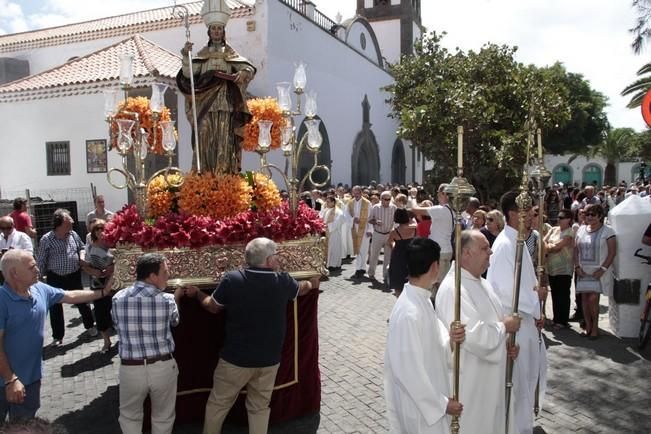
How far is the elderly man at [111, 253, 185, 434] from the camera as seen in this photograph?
3891 millimetres

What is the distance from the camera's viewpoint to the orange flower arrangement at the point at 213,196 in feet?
17.0

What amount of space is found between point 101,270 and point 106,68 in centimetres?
1082

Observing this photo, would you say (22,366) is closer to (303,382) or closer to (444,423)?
(303,382)

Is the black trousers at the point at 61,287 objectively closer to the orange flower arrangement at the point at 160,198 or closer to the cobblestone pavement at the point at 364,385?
the cobblestone pavement at the point at 364,385

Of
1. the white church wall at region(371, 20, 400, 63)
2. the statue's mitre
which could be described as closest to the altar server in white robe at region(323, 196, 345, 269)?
the statue's mitre

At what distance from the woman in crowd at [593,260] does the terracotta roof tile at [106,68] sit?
10.8 m

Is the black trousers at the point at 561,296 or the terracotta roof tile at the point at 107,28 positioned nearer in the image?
the black trousers at the point at 561,296

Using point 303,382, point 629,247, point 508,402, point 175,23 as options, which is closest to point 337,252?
point 629,247

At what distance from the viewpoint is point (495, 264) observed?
4680 millimetres

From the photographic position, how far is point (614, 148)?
178 ft

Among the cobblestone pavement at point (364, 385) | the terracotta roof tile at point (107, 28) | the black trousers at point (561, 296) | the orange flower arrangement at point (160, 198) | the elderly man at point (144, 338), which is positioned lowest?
the cobblestone pavement at point (364, 385)

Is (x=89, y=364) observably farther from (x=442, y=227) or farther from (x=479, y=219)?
(x=479, y=219)

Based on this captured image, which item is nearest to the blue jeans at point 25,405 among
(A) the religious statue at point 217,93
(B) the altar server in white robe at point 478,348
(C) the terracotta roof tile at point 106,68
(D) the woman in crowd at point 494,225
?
(A) the religious statue at point 217,93

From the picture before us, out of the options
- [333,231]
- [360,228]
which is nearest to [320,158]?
[333,231]
